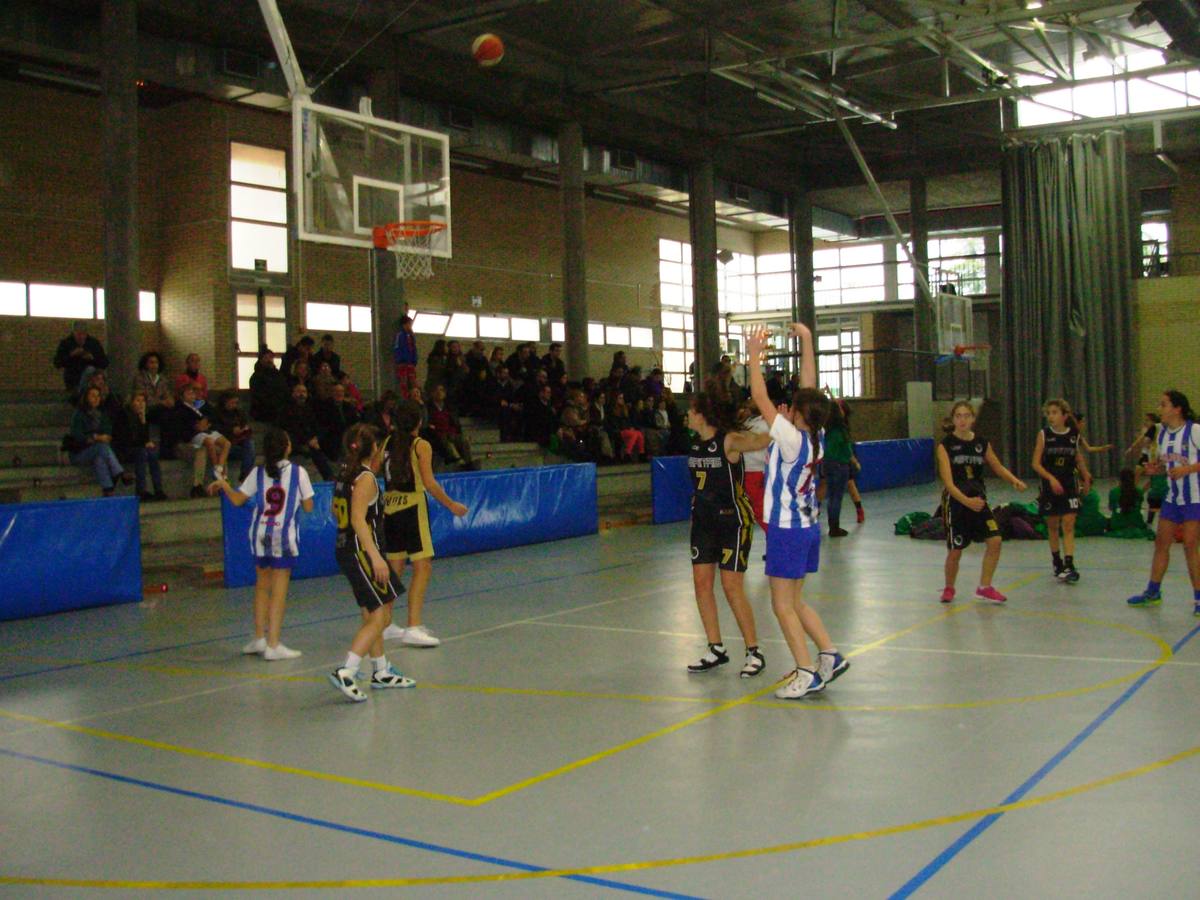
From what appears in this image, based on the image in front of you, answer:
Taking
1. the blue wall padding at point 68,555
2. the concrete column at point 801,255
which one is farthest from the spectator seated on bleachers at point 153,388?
the concrete column at point 801,255

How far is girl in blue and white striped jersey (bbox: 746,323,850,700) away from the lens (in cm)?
677

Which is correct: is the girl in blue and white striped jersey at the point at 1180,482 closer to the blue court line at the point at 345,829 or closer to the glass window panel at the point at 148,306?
the blue court line at the point at 345,829

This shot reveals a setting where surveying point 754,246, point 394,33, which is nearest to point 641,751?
point 394,33

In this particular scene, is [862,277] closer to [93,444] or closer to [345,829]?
[93,444]

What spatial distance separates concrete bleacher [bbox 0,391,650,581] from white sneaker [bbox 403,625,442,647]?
5.23 meters

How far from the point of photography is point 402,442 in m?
8.45

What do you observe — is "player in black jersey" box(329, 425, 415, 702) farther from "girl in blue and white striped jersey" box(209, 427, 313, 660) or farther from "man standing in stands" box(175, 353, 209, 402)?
"man standing in stands" box(175, 353, 209, 402)

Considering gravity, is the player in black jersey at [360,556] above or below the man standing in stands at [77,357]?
below

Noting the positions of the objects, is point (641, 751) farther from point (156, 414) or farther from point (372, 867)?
point (156, 414)

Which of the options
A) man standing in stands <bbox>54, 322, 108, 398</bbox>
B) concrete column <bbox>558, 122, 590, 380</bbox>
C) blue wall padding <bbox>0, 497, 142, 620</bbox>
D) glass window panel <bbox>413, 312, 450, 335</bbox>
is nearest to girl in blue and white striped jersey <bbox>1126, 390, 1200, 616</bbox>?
blue wall padding <bbox>0, 497, 142, 620</bbox>

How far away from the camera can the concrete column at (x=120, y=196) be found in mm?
17344

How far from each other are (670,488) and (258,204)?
11.4 meters

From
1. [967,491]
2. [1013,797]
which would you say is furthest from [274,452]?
[967,491]

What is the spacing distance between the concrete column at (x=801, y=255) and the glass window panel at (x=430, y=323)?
10635 millimetres
